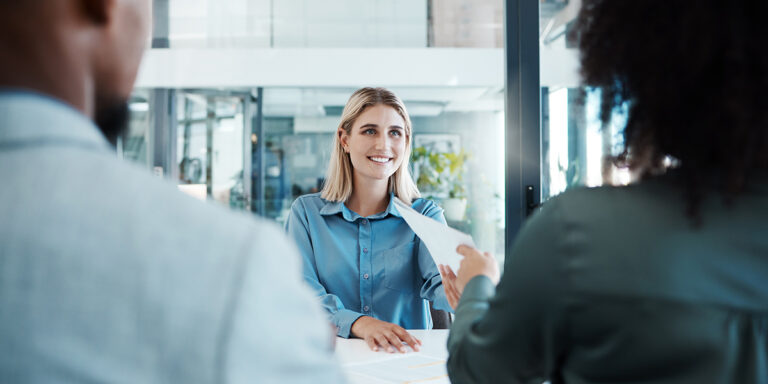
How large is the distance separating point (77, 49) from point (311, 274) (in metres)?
1.50

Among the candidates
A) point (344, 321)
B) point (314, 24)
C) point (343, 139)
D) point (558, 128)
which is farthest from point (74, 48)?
point (314, 24)

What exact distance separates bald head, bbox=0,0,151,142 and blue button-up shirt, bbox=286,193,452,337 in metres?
1.42

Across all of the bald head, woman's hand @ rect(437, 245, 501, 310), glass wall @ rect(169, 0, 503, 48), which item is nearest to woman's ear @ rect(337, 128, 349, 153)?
woman's hand @ rect(437, 245, 501, 310)

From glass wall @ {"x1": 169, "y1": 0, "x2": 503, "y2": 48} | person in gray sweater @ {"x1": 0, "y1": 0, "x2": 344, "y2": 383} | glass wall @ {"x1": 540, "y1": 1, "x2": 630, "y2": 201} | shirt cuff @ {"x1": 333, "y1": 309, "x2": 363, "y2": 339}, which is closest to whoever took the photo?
person in gray sweater @ {"x1": 0, "y1": 0, "x2": 344, "y2": 383}

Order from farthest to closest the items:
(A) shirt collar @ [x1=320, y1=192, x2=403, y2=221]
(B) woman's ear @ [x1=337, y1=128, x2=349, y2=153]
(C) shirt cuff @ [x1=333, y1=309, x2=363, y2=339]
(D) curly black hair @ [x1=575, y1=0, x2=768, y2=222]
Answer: (B) woman's ear @ [x1=337, y1=128, x2=349, y2=153]
(A) shirt collar @ [x1=320, y1=192, x2=403, y2=221]
(C) shirt cuff @ [x1=333, y1=309, x2=363, y2=339]
(D) curly black hair @ [x1=575, y1=0, x2=768, y2=222]

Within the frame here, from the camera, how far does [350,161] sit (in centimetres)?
219

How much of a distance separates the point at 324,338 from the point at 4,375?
215mm

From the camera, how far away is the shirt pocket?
6.36ft

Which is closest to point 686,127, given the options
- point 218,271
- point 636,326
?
point 636,326

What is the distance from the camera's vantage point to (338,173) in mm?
2174

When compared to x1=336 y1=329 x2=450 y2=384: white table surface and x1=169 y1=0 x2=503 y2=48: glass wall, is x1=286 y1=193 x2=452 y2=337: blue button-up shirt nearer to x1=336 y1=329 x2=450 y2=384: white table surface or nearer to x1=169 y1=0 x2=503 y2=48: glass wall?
x1=336 y1=329 x2=450 y2=384: white table surface

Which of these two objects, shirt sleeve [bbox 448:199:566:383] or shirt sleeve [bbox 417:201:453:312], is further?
shirt sleeve [bbox 417:201:453:312]

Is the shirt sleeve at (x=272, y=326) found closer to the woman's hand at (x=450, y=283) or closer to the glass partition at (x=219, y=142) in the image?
the woman's hand at (x=450, y=283)

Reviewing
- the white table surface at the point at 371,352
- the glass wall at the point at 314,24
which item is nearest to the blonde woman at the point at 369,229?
the white table surface at the point at 371,352
